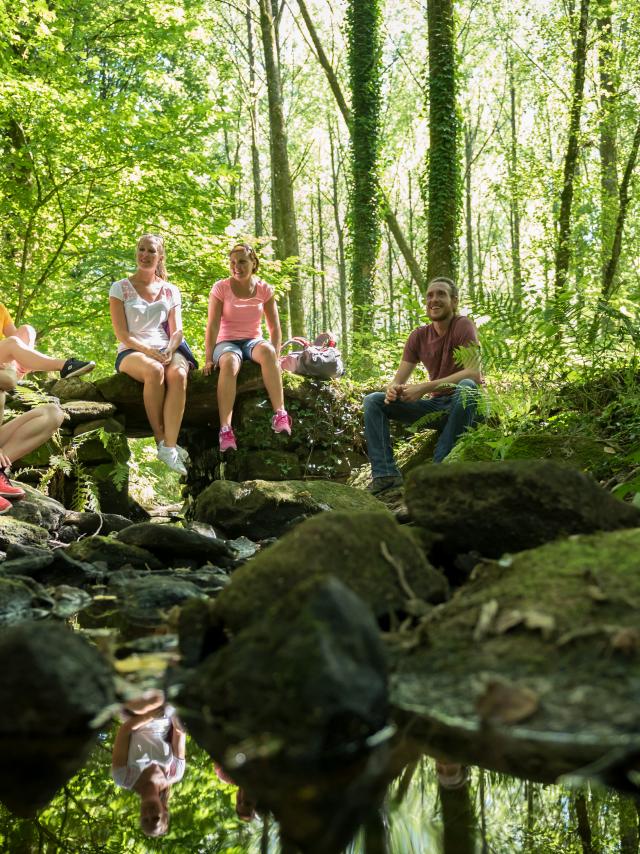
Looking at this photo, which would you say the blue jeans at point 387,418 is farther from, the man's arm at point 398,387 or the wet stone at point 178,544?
the wet stone at point 178,544

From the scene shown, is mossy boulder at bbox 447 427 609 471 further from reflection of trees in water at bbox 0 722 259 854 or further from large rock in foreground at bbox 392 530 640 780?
reflection of trees in water at bbox 0 722 259 854

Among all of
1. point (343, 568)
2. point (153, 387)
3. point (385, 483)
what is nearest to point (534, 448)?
point (385, 483)

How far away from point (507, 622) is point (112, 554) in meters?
3.01

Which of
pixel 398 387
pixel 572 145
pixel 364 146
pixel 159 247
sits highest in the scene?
pixel 364 146

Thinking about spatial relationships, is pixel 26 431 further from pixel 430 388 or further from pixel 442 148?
pixel 442 148

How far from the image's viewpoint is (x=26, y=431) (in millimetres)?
6520

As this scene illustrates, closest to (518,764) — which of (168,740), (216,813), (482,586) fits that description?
(216,813)

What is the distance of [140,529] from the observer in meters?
5.03

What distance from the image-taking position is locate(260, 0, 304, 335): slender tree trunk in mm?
15102

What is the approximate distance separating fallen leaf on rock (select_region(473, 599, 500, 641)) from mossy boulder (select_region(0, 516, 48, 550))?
369 centimetres

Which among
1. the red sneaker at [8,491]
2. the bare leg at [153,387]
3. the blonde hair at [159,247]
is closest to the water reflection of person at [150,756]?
the red sneaker at [8,491]

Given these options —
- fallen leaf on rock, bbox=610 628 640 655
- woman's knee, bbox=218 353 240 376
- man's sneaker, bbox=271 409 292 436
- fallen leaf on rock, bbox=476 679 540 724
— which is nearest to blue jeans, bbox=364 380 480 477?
man's sneaker, bbox=271 409 292 436

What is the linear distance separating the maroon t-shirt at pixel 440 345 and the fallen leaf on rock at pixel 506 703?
4823mm

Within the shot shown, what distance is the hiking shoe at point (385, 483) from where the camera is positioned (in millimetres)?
6973
